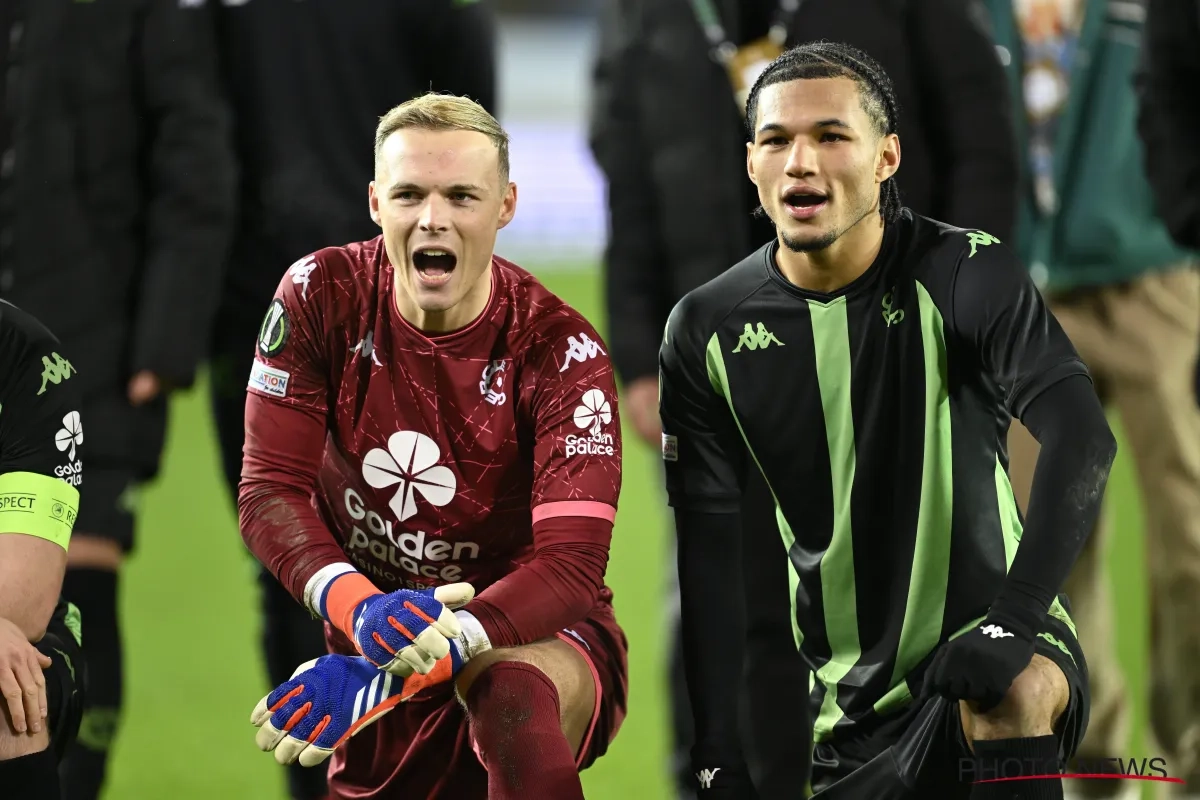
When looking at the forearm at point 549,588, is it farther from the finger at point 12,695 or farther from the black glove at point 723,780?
the finger at point 12,695

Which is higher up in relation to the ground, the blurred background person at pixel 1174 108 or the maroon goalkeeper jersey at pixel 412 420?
the blurred background person at pixel 1174 108

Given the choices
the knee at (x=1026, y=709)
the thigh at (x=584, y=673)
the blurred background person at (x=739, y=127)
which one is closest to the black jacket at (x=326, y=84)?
the blurred background person at (x=739, y=127)

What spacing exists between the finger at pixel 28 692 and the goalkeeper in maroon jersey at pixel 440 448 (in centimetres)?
47

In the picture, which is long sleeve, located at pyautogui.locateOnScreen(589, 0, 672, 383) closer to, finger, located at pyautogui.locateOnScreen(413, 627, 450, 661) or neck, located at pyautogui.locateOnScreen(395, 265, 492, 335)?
neck, located at pyautogui.locateOnScreen(395, 265, 492, 335)

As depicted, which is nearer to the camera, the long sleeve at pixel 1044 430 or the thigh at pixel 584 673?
the long sleeve at pixel 1044 430

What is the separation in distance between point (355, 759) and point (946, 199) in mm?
1851

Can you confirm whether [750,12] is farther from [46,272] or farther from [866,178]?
[46,272]

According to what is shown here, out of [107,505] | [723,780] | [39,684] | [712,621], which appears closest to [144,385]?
[107,505]

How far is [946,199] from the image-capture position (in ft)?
13.8

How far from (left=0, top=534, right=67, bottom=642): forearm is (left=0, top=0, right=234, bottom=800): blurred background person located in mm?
985

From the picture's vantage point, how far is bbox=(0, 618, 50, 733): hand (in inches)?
126

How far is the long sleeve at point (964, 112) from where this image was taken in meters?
4.16

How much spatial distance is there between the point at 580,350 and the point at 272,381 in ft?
1.94

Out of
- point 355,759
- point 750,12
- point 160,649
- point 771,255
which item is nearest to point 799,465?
point 771,255
